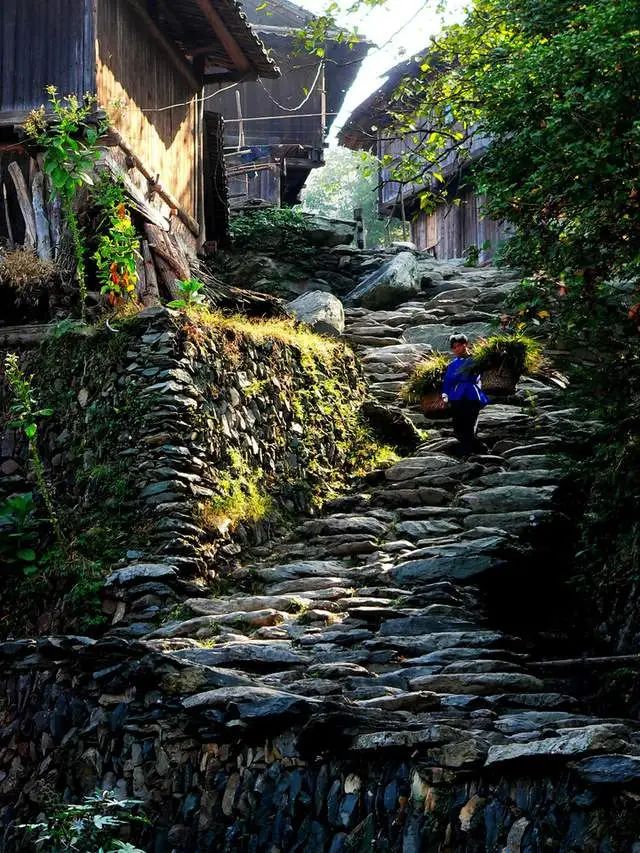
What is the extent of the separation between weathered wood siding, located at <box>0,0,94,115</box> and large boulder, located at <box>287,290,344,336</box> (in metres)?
4.00

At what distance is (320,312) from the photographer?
16031 mm

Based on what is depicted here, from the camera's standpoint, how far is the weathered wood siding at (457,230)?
86.1ft

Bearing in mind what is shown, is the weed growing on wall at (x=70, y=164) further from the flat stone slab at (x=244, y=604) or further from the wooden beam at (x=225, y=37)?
the wooden beam at (x=225, y=37)

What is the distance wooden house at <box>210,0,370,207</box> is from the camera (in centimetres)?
2702

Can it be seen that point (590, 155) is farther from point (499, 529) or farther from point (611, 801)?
point (611, 801)

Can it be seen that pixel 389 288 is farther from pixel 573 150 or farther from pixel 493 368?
pixel 573 150

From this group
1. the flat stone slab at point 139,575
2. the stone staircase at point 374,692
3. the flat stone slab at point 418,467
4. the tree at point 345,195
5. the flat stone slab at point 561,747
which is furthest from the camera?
the tree at point 345,195

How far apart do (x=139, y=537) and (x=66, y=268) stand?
362cm

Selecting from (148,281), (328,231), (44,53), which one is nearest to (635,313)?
(148,281)

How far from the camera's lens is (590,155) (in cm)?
842

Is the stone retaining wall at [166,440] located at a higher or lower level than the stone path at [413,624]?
higher

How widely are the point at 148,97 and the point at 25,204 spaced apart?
2894mm

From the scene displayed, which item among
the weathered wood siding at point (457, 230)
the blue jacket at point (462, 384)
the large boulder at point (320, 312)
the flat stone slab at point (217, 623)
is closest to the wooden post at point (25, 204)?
the large boulder at point (320, 312)

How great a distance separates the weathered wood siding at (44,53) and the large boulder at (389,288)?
723 centimetres
